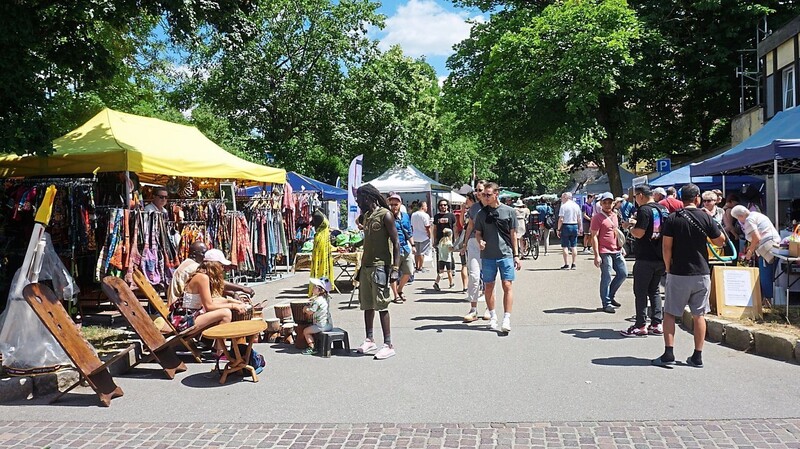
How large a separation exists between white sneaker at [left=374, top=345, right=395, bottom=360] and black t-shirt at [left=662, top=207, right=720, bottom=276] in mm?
3136

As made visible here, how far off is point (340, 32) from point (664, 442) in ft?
84.4

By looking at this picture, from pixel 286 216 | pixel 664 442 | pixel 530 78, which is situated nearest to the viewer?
pixel 664 442

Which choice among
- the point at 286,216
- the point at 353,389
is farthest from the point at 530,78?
the point at 353,389

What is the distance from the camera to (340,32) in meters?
27.8

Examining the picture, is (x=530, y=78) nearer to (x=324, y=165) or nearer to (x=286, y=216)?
(x=286, y=216)

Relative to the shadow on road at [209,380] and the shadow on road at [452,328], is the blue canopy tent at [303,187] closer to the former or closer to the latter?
the shadow on road at [452,328]

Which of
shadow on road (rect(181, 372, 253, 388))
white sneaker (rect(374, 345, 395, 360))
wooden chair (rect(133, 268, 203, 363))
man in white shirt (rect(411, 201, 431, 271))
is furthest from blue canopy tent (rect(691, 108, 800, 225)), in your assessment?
wooden chair (rect(133, 268, 203, 363))

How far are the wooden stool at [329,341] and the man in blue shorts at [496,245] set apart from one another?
6.75ft

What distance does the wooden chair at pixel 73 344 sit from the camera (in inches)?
221

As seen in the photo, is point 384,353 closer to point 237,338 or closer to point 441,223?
point 237,338

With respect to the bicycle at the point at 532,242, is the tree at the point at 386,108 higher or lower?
higher

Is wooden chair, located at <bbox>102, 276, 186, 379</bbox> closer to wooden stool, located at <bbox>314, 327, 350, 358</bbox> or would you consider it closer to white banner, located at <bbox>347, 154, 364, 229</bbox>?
wooden stool, located at <bbox>314, 327, 350, 358</bbox>

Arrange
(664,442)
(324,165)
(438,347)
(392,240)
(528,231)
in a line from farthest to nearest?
(324,165) → (528,231) → (438,347) → (392,240) → (664,442)

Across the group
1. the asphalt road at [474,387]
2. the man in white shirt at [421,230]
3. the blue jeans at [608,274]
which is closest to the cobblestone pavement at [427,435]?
the asphalt road at [474,387]
